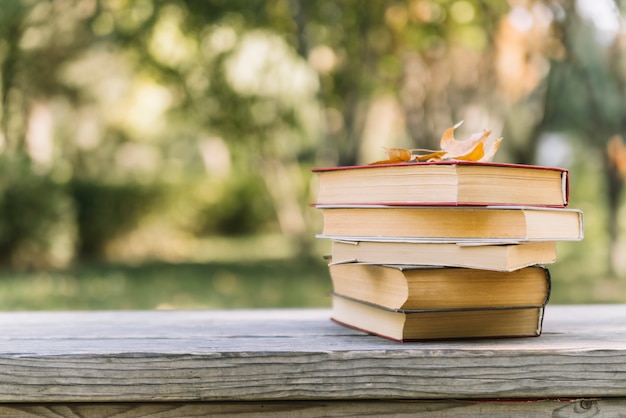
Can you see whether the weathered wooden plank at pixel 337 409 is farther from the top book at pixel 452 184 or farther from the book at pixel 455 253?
the top book at pixel 452 184

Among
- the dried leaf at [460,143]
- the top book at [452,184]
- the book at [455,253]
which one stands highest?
the dried leaf at [460,143]

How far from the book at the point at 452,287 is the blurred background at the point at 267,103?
601 centimetres

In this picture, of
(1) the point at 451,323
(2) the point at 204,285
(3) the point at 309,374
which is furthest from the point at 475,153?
(2) the point at 204,285

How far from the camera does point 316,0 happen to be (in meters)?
8.98

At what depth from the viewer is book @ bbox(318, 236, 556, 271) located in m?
1.31

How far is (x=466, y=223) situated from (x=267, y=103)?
30.6ft

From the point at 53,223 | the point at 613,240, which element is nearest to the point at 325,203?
the point at 613,240

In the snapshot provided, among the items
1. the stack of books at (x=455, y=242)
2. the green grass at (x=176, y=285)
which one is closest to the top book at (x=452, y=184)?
the stack of books at (x=455, y=242)

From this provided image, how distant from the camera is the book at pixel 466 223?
1.34 metres

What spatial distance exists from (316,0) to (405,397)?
816 centimetres

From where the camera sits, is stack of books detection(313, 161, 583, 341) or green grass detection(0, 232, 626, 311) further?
green grass detection(0, 232, 626, 311)

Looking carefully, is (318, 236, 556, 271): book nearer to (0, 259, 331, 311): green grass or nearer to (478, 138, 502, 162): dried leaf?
(478, 138, 502, 162): dried leaf

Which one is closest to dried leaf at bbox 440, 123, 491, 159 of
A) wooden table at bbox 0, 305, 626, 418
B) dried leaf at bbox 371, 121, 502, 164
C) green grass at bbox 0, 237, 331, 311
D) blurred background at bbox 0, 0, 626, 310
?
dried leaf at bbox 371, 121, 502, 164

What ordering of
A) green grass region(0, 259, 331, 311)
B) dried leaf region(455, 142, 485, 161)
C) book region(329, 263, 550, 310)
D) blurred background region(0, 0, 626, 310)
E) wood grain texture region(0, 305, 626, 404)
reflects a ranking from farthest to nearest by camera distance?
blurred background region(0, 0, 626, 310) < green grass region(0, 259, 331, 311) < dried leaf region(455, 142, 485, 161) < book region(329, 263, 550, 310) < wood grain texture region(0, 305, 626, 404)
